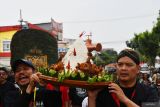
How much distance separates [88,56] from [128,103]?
629 mm

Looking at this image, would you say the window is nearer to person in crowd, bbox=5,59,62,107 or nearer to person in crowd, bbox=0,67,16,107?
person in crowd, bbox=0,67,16,107

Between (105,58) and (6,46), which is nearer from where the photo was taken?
(6,46)

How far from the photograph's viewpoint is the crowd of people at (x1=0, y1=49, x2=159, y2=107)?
375 cm

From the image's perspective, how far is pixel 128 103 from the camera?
3576mm

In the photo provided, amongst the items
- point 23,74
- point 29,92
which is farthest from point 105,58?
point 29,92

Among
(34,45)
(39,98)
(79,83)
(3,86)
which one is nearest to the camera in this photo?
(79,83)

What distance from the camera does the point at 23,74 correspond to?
4.27m

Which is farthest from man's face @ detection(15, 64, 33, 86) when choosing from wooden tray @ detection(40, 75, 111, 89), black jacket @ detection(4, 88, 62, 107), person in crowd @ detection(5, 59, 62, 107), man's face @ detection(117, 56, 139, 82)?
man's face @ detection(117, 56, 139, 82)

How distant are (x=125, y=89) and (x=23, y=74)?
99 cm

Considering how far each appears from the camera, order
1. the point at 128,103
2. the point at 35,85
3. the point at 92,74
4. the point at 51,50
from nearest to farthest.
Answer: the point at 128,103
the point at 92,74
the point at 35,85
the point at 51,50

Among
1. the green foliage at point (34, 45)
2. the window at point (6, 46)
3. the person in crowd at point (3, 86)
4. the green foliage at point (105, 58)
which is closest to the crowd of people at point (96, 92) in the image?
the person in crowd at point (3, 86)

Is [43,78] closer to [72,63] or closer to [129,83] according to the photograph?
[72,63]

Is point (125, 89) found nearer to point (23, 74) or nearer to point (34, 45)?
point (23, 74)

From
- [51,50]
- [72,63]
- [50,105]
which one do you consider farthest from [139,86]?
[51,50]
